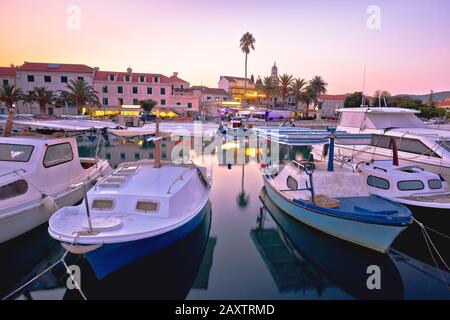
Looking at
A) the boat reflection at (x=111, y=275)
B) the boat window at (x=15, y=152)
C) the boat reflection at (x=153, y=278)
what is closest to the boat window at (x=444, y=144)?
the boat reflection at (x=111, y=275)

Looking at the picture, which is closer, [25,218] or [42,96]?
[25,218]

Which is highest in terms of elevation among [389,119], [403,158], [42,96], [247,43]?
[247,43]

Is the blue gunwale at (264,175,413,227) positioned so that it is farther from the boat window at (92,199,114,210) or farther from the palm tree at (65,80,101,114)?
the palm tree at (65,80,101,114)

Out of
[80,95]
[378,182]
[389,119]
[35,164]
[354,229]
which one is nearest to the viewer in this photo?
[354,229]

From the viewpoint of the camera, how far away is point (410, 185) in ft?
37.7

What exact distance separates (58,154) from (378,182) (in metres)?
14.0

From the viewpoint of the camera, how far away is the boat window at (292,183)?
39.2ft

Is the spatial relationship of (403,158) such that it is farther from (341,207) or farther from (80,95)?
(80,95)

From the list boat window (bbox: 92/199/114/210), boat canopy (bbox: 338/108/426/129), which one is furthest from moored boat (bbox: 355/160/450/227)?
boat window (bbox: 92/199/114/210)

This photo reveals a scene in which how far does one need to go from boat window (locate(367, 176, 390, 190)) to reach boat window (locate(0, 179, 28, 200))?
13.8 meters

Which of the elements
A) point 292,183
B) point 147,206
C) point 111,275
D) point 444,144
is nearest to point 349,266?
point 292,183

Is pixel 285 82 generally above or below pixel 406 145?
above

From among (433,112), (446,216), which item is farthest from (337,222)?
(433,112)

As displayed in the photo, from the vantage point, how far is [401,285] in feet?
26.5
